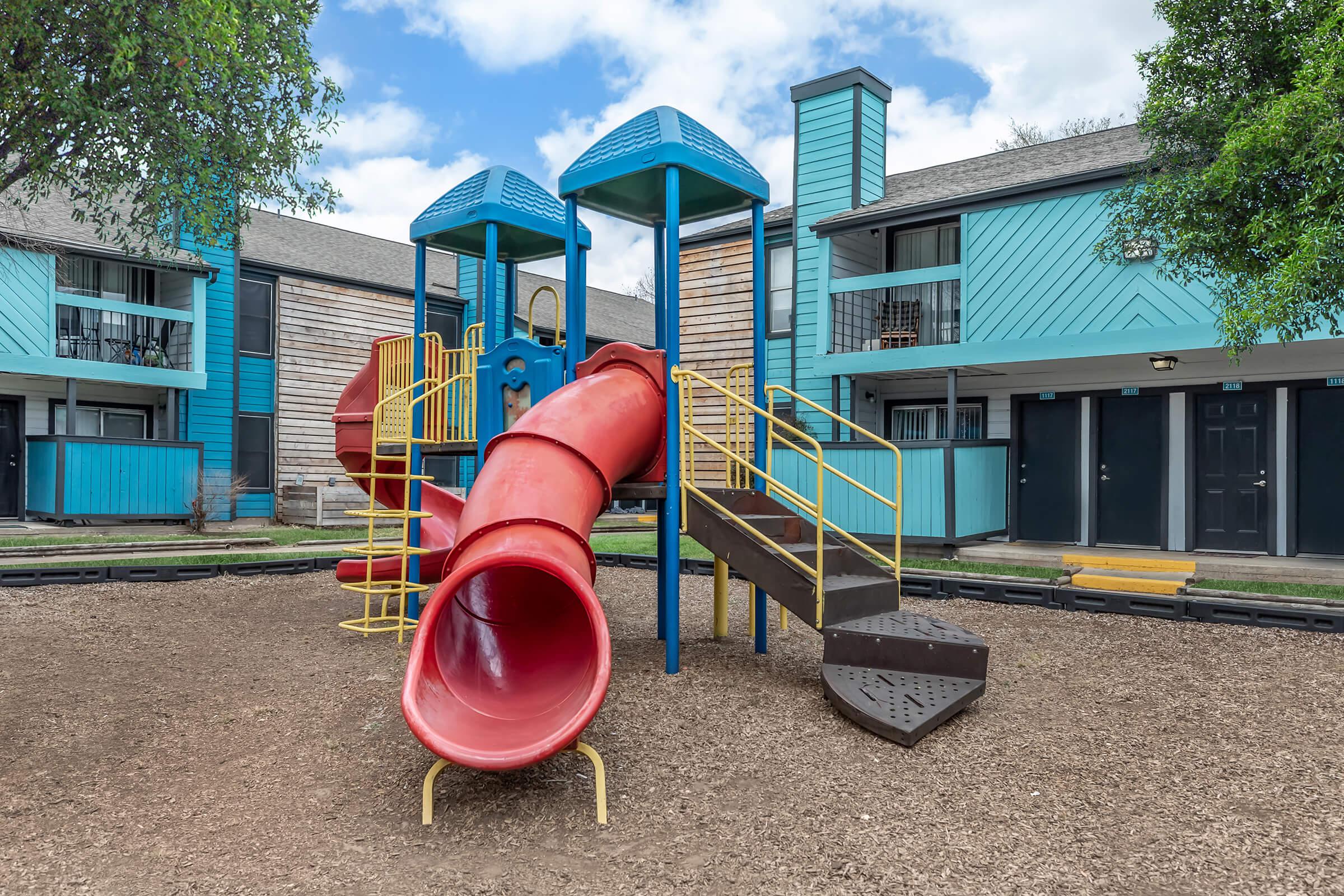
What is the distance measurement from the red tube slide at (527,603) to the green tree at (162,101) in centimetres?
403

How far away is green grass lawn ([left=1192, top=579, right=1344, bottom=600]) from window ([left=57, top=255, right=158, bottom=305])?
1994 cm

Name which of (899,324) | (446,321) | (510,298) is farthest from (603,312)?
(510,298)

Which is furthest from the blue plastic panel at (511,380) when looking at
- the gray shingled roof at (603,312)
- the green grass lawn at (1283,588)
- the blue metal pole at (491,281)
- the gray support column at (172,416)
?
the gray shingled roof at (603,312)

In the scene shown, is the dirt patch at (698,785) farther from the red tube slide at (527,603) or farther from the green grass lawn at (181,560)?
the green grass lawn at (181,560)

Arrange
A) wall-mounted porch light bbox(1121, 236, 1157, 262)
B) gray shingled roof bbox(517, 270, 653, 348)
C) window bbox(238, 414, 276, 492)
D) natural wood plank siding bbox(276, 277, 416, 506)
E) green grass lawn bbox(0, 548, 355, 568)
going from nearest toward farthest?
1. green grass lawn bbox(0, 548, 355, 568)
2. wall-mounted porch light bbox(1121, 236, 1157, 262)
3. window bbox(238, 414, 276, 492)
4. natural wood plank siding bbox(276, 277, 416, 506)
5. gray shingled roof bbox(517, 270, 653, 348)

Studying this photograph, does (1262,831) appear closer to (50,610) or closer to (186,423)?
(50,610)

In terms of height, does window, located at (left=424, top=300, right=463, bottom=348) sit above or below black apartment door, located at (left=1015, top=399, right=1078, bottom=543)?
above

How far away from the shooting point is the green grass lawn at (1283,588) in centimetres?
972

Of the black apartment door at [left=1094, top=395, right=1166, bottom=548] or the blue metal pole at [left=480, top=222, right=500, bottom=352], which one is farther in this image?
the black apartment door at [left=1094, top=395, right=1166, bottom=548]

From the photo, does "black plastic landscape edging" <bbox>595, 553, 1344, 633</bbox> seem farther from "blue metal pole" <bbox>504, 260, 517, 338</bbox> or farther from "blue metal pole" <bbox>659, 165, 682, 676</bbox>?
"blue metal pole" <bbox>504, 260, 517, 338</bbox>

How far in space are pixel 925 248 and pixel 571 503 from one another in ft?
42.4

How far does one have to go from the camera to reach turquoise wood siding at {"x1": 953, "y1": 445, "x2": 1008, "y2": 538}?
13.5 meters

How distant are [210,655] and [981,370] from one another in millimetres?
11898

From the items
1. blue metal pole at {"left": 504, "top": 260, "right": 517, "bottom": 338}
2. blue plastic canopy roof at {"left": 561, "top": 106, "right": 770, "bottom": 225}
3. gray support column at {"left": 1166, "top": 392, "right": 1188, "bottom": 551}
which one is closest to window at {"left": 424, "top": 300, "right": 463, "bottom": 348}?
blue metal pole at {"left": 504, "top": 260, "right": 517, "bottom": 338}
